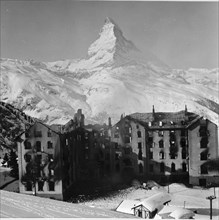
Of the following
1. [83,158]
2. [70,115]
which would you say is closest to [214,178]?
[83,158]

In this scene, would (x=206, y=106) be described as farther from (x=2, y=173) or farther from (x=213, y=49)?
(x=2, y=173)

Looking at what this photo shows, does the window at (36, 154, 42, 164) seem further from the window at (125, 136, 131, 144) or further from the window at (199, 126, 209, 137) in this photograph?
the window at (199, 126, 209, 137)

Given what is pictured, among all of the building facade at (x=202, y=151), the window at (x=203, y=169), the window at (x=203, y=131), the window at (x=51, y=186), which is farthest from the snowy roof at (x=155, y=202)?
the window at (x=51, y=186)

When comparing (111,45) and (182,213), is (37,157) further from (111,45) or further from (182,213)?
(182,213)

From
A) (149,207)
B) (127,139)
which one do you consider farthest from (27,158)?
(149,207)

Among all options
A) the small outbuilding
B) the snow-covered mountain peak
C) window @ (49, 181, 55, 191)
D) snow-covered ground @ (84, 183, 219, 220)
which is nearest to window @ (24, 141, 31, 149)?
window @ (49, 181, 55, 191)

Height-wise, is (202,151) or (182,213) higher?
(202,151)
